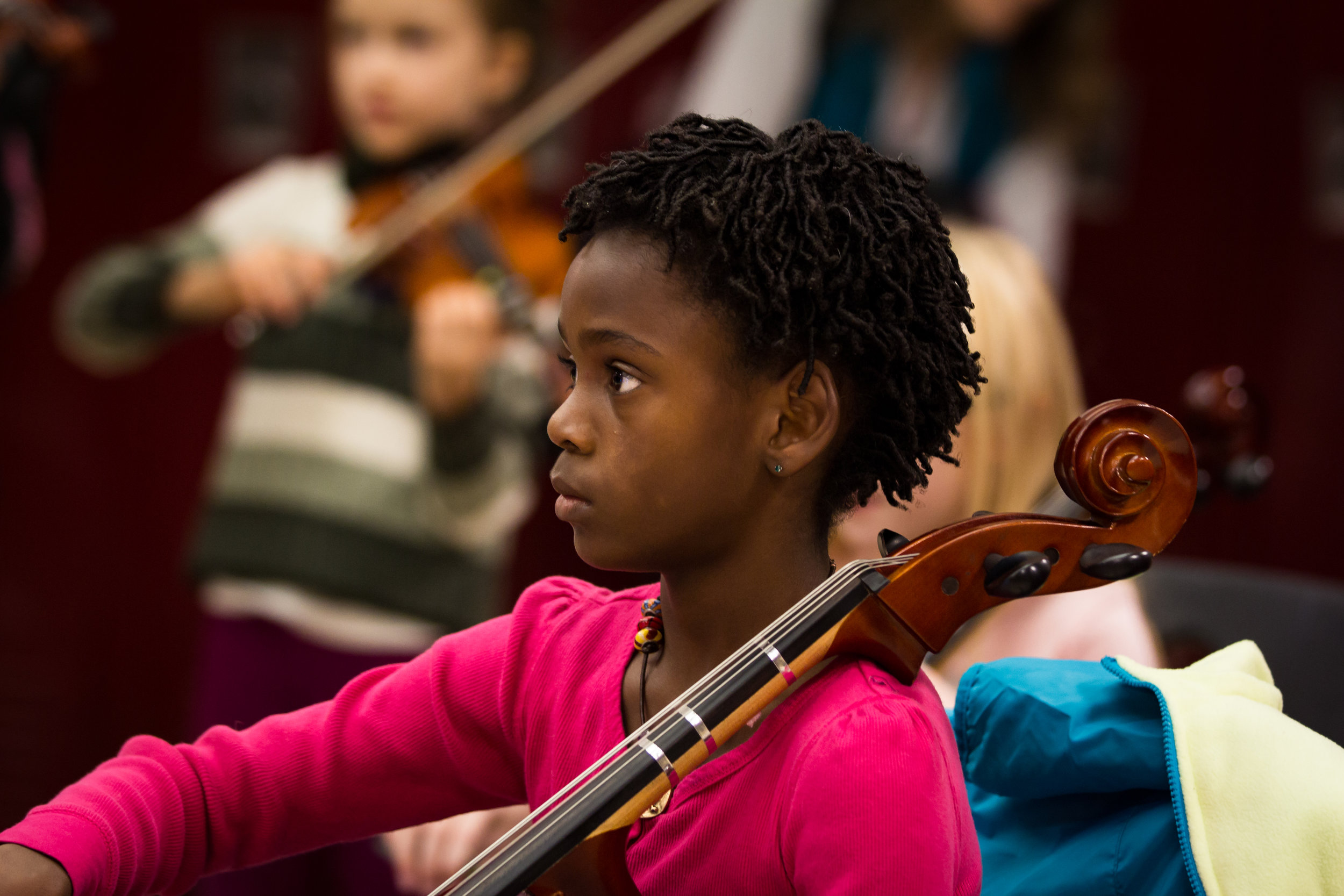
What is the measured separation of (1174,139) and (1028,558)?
1752 millimetres

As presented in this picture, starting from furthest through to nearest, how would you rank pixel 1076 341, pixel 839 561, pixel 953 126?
pixel 1076 341
pixel 953 126
pixel 839 561

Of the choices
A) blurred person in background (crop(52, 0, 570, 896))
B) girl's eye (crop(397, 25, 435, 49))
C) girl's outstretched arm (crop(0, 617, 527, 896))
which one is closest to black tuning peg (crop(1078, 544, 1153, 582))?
girl's outstretched arm (crop(0, 617, 527, 896))

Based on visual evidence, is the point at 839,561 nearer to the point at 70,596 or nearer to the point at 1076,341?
the point at 1076,341

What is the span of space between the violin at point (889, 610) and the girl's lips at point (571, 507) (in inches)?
3.4

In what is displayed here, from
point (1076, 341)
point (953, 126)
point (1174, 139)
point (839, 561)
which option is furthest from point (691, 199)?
point (1174, 139)

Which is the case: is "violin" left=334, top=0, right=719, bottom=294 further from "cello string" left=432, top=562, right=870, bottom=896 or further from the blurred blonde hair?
"cello string" left=432, top=562, right=870, bottom=896

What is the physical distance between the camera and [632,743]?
1.89 feet

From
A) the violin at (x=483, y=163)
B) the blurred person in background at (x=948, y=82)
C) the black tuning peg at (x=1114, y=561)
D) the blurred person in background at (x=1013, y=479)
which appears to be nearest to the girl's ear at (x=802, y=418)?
the black tuning peg at (x=1114, y=561)

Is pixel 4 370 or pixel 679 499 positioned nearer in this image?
pixel 679 499

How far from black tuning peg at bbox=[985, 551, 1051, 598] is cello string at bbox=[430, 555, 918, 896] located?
5cm

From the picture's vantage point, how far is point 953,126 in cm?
181

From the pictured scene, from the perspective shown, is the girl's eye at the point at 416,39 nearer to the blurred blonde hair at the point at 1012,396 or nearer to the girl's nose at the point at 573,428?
the blurred blonde hair at the point at 1012,396

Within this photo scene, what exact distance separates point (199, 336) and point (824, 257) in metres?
1.75

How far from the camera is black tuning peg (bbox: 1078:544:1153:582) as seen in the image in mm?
591
